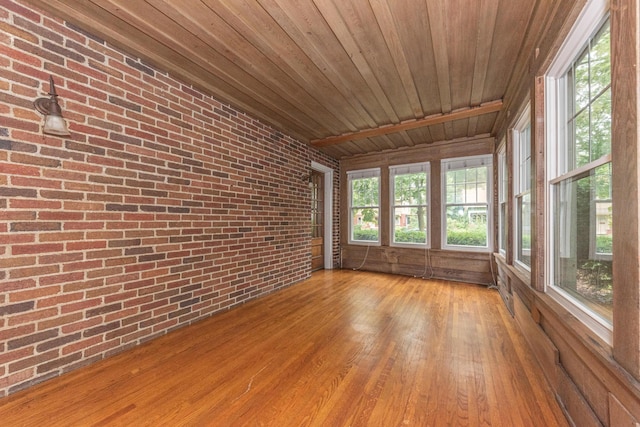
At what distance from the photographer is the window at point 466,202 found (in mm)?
4398

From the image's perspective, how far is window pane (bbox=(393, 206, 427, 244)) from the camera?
4.97 meters

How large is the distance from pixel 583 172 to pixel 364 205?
4.21 metres

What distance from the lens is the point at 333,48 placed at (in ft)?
7.14

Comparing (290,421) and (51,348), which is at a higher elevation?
(51,348)

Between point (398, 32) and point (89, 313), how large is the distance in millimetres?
3255

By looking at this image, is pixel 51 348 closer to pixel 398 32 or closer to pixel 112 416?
pixel 112 416

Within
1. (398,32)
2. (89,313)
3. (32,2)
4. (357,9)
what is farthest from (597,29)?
(89,313)

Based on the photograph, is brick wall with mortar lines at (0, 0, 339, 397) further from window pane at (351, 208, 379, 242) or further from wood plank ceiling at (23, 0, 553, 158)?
window pane at (351, 208, 379, 242)

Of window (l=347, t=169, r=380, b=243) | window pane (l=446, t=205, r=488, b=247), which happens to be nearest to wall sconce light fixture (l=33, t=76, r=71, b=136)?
window (l=347, t=169, r=380, b=243)

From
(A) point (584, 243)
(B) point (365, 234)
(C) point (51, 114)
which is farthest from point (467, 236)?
(C) point (51, 114)

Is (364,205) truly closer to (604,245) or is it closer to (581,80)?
(581,80)

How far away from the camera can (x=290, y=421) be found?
1.41 metres

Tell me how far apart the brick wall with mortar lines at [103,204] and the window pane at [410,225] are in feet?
10.8

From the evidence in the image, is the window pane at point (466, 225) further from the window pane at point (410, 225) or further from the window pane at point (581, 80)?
the window pane at point (581, 80)
